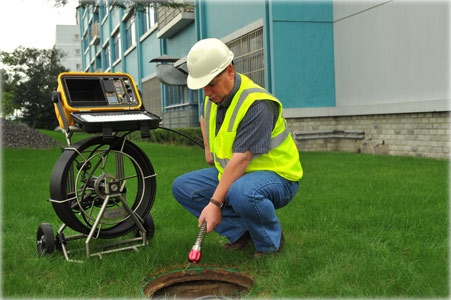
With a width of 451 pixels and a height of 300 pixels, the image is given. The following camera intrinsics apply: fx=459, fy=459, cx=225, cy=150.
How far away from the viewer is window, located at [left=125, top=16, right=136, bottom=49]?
83.0 feet

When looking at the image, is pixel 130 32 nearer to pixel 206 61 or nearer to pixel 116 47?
pixel 116 47

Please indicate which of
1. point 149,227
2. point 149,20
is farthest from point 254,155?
point 149,20

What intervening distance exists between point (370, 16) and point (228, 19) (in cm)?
483

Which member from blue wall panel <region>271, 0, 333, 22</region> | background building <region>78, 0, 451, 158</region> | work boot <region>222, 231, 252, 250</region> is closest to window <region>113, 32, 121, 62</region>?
background building <region>78, 0, 451, 158</region>

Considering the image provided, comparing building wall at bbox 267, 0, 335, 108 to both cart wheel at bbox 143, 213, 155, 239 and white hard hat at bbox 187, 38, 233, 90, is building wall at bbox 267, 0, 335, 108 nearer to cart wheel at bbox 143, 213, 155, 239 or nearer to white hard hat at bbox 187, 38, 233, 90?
cart wheel at bbox 143, 213, 155, 239

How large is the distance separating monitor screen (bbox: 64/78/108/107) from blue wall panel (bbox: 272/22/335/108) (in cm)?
774

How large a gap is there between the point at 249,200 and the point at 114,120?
106 cm

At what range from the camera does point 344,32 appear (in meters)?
10.6

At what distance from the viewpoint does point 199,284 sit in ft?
9.69

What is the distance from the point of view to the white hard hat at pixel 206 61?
283cm

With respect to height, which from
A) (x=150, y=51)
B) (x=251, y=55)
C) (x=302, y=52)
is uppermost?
(x=150, y=51)

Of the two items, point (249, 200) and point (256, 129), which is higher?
point (256, 129)

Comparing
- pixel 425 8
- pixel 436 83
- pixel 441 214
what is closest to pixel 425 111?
pixel 436 83

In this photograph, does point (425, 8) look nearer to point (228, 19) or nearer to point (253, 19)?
point (253, 19)
